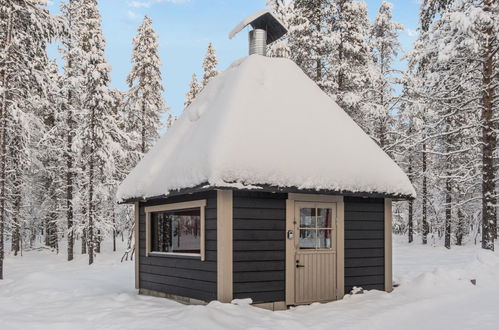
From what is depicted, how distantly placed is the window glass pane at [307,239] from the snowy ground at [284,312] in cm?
118

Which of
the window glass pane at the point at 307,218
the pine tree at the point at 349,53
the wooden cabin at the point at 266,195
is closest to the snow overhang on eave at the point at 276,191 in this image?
the wooden cabin at the point at 266,195

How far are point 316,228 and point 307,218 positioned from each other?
0.99 feet

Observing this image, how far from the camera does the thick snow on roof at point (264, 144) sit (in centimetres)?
897

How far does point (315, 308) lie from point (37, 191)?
85.0 ft

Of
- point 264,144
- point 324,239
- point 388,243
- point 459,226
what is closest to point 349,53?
point 388,243

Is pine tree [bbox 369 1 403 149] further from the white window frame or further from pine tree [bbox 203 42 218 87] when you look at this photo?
the white window frame

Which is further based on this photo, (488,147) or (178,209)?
(488,147)

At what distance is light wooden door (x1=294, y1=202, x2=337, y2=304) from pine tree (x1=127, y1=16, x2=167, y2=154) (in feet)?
63.6

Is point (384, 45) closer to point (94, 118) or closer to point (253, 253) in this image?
point (94, 118)

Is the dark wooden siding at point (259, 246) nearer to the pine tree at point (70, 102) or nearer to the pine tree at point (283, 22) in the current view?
the pine tree at point (283, 22)

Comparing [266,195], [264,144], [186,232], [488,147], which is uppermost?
[488,147]

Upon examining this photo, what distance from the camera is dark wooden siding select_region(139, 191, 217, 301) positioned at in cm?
920

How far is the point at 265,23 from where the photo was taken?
1277cm

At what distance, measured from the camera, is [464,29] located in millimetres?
13828
